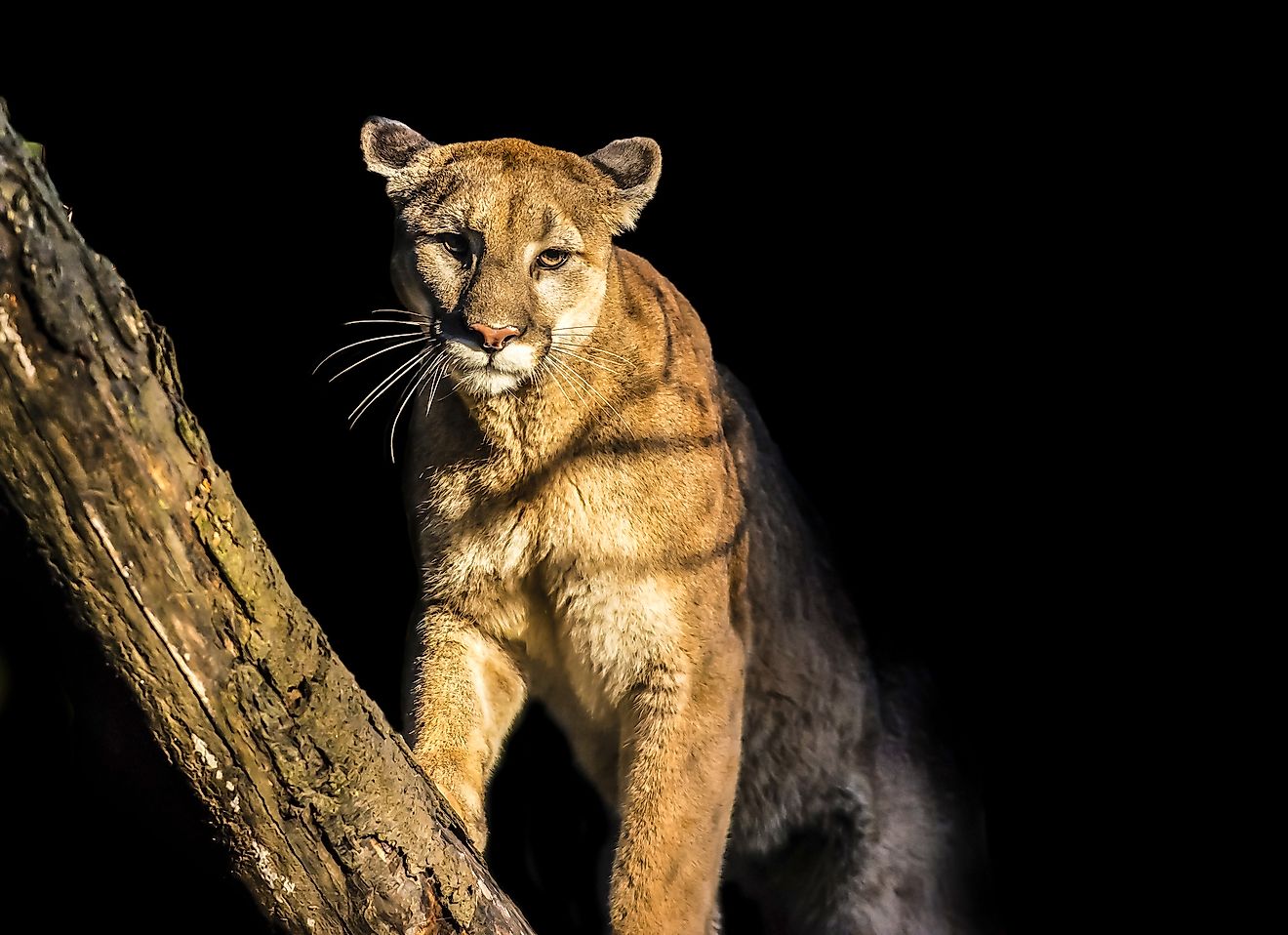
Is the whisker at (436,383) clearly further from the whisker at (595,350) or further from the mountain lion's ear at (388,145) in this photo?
the mountain lion's ear at (388,145)

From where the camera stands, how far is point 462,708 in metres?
3.47

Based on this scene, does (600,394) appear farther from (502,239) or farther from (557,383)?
(502,239)

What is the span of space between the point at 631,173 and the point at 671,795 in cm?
159

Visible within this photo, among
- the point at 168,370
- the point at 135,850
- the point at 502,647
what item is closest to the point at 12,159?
the point at 168,370

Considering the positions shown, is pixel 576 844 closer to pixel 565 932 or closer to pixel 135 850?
pixel 565 932

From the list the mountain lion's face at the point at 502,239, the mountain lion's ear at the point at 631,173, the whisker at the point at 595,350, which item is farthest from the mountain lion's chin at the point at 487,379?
the mountain lion's ear at the point at 631,173

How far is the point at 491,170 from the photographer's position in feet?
11.3

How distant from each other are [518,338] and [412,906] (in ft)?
4.21

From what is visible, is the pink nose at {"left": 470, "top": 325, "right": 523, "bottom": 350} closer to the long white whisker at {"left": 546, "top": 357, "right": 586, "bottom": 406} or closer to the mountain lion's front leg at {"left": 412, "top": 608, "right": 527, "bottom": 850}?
the long white whisker at {"left": 546, "top": 357, "right": 586, "bottom": 406}

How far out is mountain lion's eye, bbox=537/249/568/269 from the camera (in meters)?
3.41

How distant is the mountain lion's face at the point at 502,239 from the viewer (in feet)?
10.7

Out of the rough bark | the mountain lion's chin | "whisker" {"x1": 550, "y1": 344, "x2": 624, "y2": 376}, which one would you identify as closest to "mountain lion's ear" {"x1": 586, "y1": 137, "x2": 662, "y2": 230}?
"whisker" {"x1": 550, "y1": 344, "x2": 624, "y2": 376}

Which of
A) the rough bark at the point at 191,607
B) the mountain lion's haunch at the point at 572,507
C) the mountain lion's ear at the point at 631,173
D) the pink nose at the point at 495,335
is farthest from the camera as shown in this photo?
the mountain lion's ear at the point at 631,173

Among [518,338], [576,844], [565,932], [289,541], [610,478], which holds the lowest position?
[565,932]
